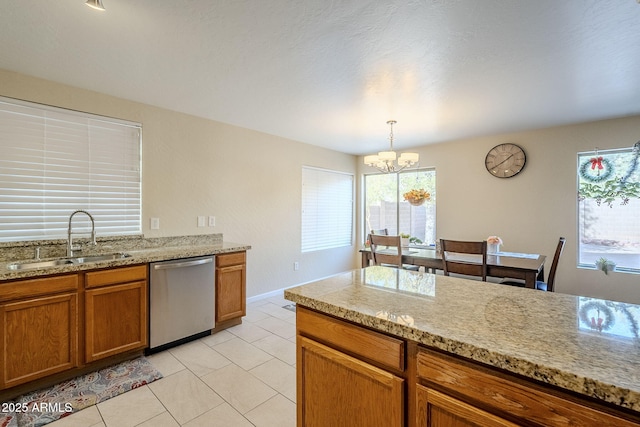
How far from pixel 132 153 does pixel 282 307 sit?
98.2 inches

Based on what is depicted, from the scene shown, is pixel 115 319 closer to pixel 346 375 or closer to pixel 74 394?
pixel 74 394

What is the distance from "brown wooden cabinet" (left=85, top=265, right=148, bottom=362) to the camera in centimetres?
220

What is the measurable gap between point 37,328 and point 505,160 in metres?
5.22

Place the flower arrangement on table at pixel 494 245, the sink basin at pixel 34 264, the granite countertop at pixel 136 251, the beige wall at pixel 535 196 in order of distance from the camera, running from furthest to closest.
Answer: the beige wall at pixel 535 196
the flower arrangement on table at pixel 494 245
the sink basin at pixel 34 264
the granite countertop at pixel 136 251

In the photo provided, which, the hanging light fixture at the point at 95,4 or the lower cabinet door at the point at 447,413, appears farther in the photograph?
the hanging light fixture at the point at 95,4

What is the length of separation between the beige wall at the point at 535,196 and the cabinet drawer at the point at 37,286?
4.53 meters

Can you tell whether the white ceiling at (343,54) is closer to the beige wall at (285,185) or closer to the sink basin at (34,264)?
the beige wall at (285,185)

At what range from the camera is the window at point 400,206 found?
4.77m

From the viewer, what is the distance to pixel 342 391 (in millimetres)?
1177

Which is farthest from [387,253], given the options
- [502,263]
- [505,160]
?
[505,160]

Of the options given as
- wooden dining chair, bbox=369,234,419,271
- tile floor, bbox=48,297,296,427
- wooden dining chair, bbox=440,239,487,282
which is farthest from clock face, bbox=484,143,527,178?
tile floor, bbox=48,297,296,427

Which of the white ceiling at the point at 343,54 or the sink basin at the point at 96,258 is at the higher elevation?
the white ceiling at the point at 343,54

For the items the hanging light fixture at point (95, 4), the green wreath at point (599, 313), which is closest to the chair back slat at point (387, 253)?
the green wreath at point (599, 313)

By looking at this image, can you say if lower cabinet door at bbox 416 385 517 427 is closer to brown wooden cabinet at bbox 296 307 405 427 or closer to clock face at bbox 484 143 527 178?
brown wooden cabinet at bbox 296 307 405 427
